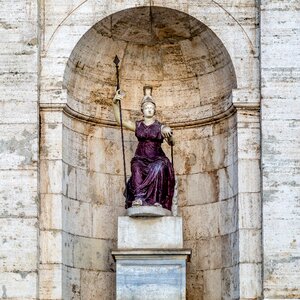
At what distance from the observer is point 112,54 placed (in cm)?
2145

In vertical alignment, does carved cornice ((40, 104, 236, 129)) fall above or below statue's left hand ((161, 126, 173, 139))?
above

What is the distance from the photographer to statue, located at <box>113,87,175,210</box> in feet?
67.4

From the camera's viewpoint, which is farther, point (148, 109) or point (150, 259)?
point (148, 109)

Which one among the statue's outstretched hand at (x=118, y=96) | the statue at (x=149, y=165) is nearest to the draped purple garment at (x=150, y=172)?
the statue at (x=149, y=165)

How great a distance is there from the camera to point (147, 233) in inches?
803

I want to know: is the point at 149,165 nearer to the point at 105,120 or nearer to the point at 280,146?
the point at 105,120

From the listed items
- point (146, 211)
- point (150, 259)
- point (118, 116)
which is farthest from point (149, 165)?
point (150, 259)

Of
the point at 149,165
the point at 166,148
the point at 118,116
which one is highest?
the point at 118,116

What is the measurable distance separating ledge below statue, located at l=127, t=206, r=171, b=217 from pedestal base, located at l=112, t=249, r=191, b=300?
550 millimetres

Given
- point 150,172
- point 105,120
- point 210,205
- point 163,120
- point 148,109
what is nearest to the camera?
point 150,172

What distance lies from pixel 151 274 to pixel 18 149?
275cm

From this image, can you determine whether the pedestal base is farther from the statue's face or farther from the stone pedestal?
the statue's face

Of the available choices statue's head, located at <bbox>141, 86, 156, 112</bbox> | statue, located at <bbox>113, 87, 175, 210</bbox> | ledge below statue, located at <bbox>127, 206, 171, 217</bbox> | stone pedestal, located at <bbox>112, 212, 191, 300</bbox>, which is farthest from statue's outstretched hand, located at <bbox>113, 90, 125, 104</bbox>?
stone pedestal, located at <bbox>112, 212, 191, 300</bbox>

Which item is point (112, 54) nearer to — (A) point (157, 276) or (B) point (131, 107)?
(B) point (131, 107)
